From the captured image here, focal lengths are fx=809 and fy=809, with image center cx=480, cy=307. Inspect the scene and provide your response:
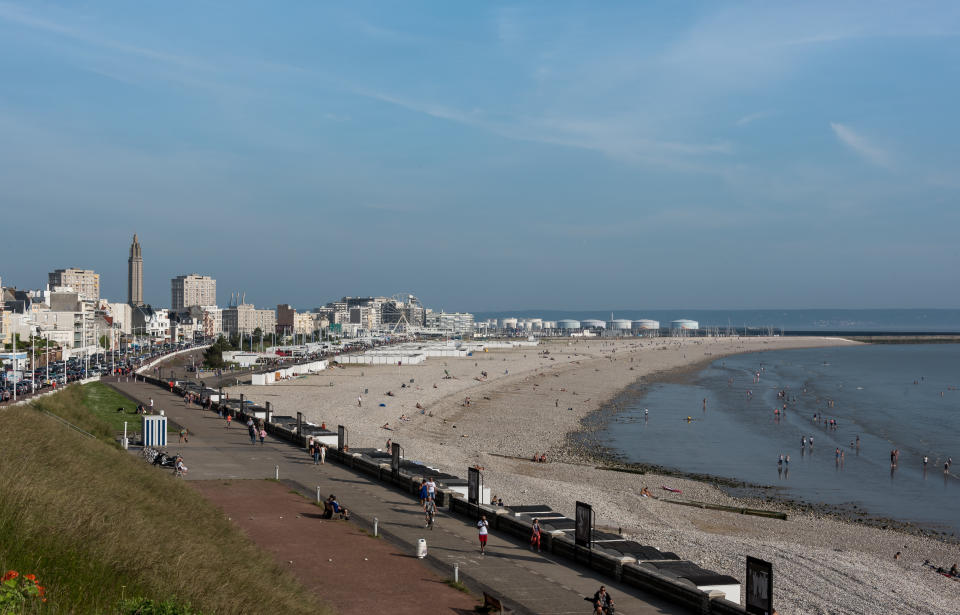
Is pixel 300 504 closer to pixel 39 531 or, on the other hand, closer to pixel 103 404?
pixel 39 531

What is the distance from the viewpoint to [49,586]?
9789mm

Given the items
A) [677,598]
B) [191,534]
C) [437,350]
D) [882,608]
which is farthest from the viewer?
[437,350]

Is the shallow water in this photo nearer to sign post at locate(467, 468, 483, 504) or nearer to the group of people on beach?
the group of people on beach

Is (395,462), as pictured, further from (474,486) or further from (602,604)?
(602,604)

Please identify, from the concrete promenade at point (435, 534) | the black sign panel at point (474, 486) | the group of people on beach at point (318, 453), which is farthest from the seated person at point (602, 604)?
the group of people on beach at point (318, 453)

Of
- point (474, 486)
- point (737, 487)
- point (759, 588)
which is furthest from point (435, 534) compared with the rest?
point (737, 487)

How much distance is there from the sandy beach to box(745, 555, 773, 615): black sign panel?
7.95m

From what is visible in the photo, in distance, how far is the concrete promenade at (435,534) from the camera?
14258 millimetres

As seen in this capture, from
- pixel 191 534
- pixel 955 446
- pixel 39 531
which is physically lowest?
pixel 955 446

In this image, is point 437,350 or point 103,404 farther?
point 437,350

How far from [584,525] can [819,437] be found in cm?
3899

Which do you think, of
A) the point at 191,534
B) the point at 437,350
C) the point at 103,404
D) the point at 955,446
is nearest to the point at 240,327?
the point at 437,350

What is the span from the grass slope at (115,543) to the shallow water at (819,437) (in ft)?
84.6

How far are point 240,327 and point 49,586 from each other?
19487 cm
